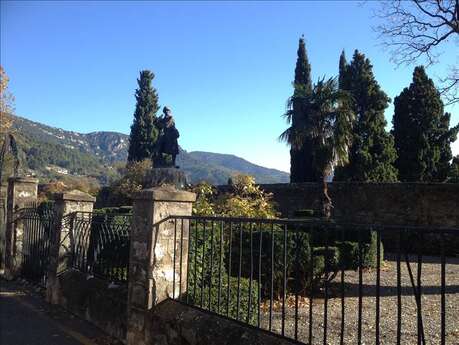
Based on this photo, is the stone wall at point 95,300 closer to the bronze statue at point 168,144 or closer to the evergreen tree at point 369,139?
the bronze statue at point 168,144

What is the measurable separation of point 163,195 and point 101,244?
244 centimetres

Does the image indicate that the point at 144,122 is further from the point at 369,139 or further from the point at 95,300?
the point at 95,300

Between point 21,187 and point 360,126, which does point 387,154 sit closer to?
point 360,126

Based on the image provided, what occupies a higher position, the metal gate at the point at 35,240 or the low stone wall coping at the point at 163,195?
the low stone wall coping at the point at 163,195

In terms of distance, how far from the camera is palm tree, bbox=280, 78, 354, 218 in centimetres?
2181

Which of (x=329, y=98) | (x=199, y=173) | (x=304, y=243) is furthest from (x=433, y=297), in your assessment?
(x=199, y=173)

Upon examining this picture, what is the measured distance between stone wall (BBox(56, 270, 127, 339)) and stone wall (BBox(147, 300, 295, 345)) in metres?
0.95

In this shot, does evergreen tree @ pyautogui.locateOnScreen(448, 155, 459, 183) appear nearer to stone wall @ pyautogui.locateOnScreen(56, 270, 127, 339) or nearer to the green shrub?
the green shrub

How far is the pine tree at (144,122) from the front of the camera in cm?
4694

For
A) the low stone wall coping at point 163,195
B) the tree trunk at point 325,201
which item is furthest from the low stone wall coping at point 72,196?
the tree trunk at point 325,201

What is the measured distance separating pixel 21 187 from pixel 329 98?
1521cm

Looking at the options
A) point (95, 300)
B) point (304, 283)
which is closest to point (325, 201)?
point (304, 283)

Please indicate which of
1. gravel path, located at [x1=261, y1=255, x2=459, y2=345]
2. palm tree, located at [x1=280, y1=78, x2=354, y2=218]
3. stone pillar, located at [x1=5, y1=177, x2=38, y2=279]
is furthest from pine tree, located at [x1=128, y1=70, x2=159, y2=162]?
gravel path, located at [x1=261, y1=255, x2=459, y2=345]

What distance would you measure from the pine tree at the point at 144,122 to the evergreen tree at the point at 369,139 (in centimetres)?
2094
